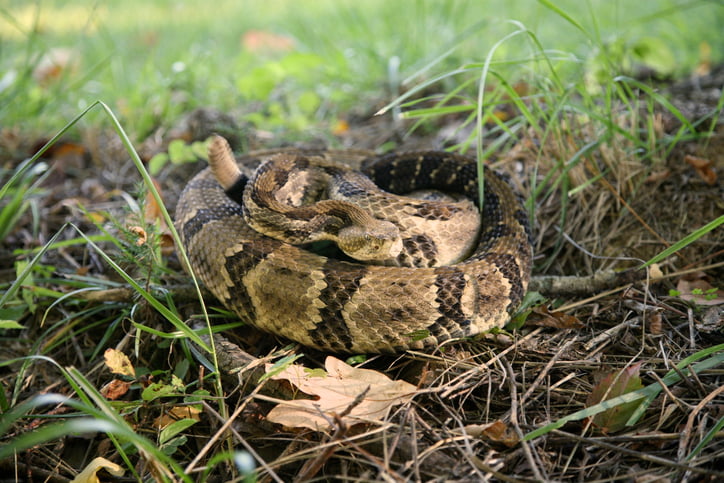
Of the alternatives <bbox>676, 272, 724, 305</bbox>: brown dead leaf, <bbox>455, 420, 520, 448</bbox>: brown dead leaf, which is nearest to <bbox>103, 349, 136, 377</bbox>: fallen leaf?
<bbox>455, 420, 520, 448</bbox>: brown dead leaf

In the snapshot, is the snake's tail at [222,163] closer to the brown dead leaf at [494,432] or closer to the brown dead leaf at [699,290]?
the brown dead leaf at [494,432]

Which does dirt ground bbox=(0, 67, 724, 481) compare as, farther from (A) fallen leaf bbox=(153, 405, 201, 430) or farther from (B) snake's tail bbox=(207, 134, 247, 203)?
(B) snake's tail bbox=(207, 134, 247, 203)

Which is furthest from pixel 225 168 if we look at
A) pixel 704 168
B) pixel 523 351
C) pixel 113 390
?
pixel 704 168

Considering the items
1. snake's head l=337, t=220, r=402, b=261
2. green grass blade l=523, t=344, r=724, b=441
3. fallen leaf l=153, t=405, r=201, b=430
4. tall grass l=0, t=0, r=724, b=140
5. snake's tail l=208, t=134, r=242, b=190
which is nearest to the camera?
green grass blade l=523, t=344, r=724, b=441

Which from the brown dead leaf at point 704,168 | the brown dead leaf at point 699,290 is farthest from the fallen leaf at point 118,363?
the brown dead leaf at point 704,168

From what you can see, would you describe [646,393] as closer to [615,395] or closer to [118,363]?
[615,395]
